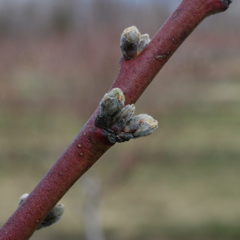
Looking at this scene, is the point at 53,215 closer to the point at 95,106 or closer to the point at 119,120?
the point at 119,120

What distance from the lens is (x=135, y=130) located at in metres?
0.43

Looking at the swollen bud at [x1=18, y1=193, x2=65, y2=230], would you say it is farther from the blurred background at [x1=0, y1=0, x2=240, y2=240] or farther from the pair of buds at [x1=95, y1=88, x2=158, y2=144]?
the blurred background at [x1=0, y1=0, x2=240, y2=240]

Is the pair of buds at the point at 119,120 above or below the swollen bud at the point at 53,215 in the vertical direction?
above

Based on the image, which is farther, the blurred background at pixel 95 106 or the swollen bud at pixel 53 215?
the blurred background at pixel 95 106

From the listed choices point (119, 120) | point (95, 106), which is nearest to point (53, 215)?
point (119, 120)

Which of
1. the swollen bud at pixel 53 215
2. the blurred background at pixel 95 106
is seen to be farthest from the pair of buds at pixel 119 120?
the blurred background at pixel 95 106

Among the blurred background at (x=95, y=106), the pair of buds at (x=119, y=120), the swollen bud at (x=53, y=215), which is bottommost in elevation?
the swollen bud at (x=53, y=215)

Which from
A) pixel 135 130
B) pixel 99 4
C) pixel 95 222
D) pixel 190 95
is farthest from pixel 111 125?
pixel 99 4

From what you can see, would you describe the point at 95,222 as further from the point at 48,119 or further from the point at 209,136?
the point at 209,136

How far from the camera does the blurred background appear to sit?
6.02 metres

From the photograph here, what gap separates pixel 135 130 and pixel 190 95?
6530 millimetres

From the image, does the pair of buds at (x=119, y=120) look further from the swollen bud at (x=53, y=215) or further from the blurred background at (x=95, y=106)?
the blurred background at (x=95, y=106)

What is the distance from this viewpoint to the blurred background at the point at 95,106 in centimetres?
602

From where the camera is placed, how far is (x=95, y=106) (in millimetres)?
5750
